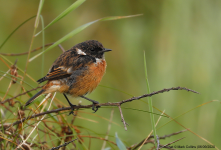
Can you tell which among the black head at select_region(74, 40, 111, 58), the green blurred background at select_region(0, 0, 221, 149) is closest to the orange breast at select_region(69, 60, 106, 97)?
the black head at select_region(74, 40, 111, 58)

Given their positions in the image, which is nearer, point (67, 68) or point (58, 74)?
point (58, 74)

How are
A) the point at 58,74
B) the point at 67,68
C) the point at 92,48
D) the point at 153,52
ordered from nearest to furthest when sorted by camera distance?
the point at 58,74
the point at 67,68
the point at 92,48
the point at 153,52

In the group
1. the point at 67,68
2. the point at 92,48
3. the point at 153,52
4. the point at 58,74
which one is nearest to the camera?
the point at 58,74

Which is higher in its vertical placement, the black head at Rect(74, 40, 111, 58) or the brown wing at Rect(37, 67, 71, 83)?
the black head at Rect(74, 40, 111, 58)

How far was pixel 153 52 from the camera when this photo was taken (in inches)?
230

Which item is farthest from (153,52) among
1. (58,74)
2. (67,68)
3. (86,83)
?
(58,74)

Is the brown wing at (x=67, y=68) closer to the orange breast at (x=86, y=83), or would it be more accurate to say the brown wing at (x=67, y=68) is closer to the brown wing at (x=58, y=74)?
the brown wing at (x=58, y=74)

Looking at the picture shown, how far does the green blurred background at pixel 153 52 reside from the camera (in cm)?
485

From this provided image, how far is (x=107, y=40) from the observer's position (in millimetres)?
6988

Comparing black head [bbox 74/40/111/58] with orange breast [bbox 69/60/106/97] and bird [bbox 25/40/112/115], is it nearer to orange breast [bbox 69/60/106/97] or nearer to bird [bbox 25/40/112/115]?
bird [bbox 25/40/112/115]

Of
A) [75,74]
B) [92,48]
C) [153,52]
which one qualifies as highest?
[92,48]

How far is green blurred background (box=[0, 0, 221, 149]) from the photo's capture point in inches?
191

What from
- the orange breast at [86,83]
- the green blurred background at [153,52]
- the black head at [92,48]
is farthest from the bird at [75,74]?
the green blurred background at [153,52]

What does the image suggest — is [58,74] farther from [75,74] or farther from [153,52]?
[153,52]
